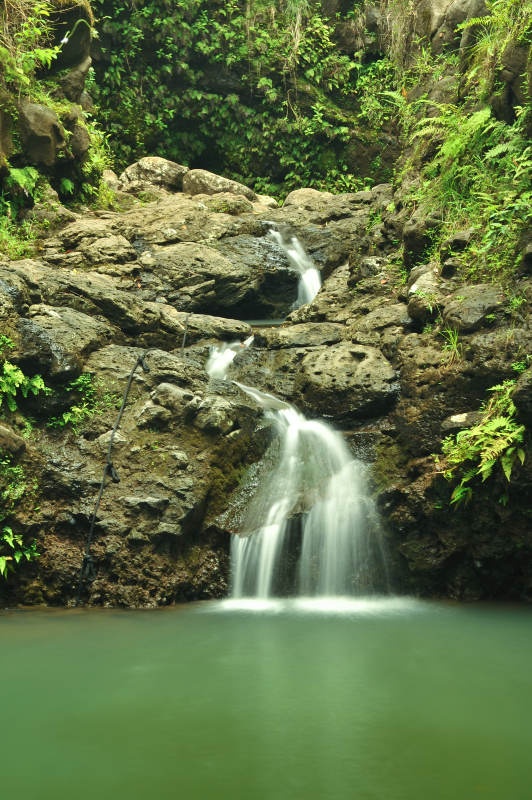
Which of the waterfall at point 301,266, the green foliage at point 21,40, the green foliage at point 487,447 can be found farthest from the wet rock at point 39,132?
the green foliage at point 487,447

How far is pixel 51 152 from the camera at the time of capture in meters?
11.9

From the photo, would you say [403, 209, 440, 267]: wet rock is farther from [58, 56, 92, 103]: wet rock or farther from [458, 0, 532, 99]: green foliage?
[58, 56, 92, 103]: wet rock

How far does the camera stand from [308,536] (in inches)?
277

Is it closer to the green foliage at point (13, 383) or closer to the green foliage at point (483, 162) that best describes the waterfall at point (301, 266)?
the green foliage at point (483, 162)

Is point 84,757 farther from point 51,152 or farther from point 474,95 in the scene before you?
point 51,152

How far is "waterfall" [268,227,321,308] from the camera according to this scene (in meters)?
13.1

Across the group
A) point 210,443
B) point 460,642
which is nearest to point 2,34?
point 210,443

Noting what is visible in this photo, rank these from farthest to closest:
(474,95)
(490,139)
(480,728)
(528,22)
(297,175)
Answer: (297,175)
(474,95)
(490,139)
(528,22)
(480,728)

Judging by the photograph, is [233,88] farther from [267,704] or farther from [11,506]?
[267,704]

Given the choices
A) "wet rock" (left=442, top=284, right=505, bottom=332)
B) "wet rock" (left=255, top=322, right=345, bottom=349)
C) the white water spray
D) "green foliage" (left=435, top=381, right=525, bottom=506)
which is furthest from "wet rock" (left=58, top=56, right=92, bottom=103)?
"green foliage" (left=435, top=381, right=525, bottom=506)

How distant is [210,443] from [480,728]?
14.1ft

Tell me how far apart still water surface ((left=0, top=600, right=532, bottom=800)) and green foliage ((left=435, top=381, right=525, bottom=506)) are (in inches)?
48.8

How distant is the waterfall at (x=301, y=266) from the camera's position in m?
13.1

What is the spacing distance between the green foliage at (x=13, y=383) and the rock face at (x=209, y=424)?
11 cm
